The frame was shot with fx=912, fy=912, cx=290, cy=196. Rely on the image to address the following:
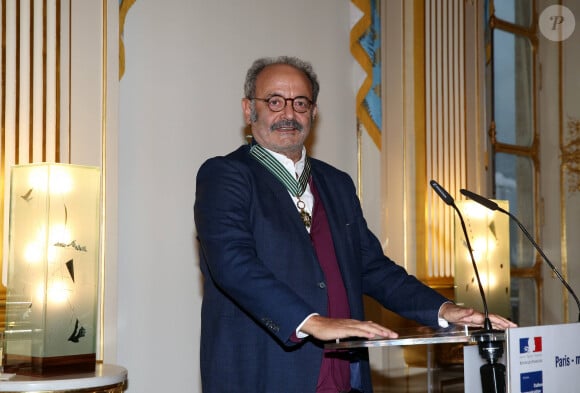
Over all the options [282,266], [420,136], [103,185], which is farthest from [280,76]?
[420,136]

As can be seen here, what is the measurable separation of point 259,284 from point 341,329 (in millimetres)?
301

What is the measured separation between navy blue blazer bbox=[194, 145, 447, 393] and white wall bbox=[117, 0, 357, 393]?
5.07 ft

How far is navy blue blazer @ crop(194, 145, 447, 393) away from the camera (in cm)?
234

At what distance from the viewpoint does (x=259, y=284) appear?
2326 mm

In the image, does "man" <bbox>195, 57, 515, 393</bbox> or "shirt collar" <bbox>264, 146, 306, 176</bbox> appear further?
"shirt collar" <bbox>264, 146, 306, 176</bbox>

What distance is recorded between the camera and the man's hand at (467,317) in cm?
235

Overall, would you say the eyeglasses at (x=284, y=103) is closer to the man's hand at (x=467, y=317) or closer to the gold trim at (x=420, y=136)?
the man's hand at (x=467, y=317)

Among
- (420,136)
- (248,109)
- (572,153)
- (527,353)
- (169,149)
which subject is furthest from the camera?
(572,153)

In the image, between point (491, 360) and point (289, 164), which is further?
point (289, 164)

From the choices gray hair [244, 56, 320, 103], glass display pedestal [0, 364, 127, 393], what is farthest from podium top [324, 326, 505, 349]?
glass display pedestal [0, 364, 127, 393]

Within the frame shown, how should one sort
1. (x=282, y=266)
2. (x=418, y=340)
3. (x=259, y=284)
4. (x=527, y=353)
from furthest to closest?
(x=282, y=266) → (x=259, y=284) → (x=527, y=353) → (x=418, y=340)

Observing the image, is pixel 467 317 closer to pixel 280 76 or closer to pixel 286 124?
pixel 286 124

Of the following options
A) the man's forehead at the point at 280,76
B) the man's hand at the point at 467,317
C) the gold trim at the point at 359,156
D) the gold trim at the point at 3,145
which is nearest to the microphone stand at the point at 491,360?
the man's hand at the point at 467,317

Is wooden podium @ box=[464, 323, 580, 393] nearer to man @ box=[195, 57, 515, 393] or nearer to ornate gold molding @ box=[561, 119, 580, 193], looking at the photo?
man @ box=[195, 57, 515, 393]
